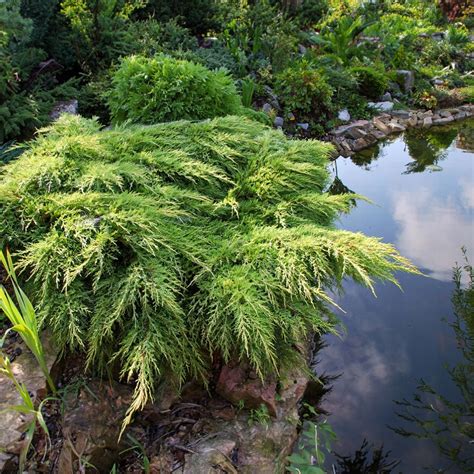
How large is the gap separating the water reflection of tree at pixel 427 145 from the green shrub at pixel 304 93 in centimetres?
121

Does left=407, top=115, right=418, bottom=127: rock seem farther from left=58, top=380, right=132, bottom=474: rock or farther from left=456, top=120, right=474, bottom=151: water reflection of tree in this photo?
left=58, top=380, right=132, bottom=474: rock

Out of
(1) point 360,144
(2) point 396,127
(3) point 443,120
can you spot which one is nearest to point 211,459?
(1) point 360,144

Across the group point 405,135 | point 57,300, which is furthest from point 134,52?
point 57,300

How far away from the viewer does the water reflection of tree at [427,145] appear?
17.0 ft

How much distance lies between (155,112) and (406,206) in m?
2.46

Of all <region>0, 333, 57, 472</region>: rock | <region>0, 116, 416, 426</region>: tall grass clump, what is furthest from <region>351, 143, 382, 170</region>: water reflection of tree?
<region>0, 333, 57, 472</region>: rock

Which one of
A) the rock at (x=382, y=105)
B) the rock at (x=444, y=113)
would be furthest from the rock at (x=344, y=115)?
the rock at (x=444, y=113)

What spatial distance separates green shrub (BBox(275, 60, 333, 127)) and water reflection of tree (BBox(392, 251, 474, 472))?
3681 millimetres

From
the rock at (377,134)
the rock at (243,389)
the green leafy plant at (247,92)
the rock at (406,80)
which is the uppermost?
the rock at (406,80)

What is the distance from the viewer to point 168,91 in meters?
3.17

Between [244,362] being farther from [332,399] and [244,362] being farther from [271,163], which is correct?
[271,163]

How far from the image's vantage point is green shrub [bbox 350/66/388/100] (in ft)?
21.4

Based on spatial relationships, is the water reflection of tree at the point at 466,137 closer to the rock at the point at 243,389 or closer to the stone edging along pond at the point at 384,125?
the stone edging along pond at the point at 384,125

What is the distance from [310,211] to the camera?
2.44 metres
